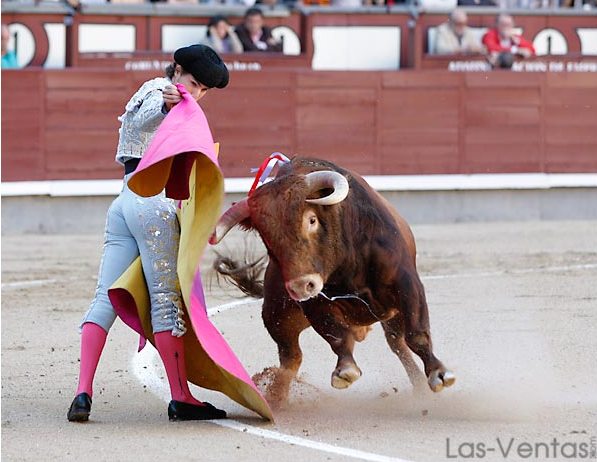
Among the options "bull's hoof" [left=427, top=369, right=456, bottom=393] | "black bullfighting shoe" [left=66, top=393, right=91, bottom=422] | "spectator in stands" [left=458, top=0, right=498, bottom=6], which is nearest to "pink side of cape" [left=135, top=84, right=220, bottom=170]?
"black bullfighting shoe" [left=66, top=393, right=91, bottom=422]

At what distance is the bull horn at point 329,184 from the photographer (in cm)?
399

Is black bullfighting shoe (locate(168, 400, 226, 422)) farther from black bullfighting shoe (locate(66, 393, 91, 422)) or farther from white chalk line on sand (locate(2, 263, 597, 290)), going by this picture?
white chalk line on sand (locate(2, 263, 597, 290))

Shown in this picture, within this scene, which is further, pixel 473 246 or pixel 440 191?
pixel 440 191

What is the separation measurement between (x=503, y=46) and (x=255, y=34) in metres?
2.23

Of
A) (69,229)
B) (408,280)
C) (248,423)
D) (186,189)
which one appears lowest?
(69,229)

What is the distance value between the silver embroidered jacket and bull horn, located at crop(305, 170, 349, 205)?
1.59 ft

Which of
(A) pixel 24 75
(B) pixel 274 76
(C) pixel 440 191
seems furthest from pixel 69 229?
(C) pixel 440 191

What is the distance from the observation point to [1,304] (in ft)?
23.0

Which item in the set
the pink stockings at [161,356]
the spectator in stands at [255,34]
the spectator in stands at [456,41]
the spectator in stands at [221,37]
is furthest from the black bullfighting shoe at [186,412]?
the spectator in stands at [456,41]

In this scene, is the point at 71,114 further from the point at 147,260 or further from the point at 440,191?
the point at 147,260

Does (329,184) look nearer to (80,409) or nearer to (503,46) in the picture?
(80,409)

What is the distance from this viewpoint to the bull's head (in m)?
3.97

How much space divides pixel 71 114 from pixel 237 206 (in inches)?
264

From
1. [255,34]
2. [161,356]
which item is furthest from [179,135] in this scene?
[255,34]
